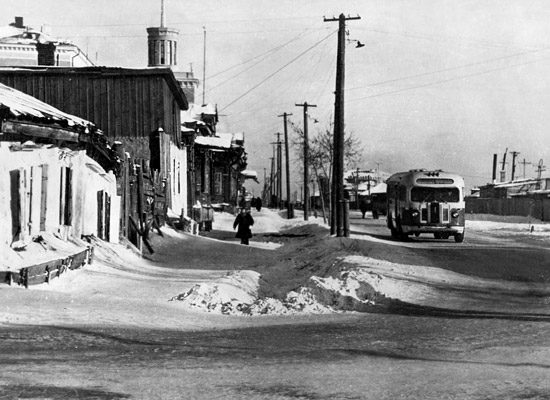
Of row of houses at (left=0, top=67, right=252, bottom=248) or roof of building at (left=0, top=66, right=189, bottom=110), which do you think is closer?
row of houses at (left=0, top=67, right=252, bottom=248)

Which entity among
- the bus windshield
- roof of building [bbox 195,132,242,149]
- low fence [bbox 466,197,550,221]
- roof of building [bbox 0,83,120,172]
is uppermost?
roof of building [bbox 195,132,242,149]

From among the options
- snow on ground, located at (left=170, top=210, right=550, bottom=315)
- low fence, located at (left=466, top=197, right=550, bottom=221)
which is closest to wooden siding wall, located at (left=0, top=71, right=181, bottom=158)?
snow on ground, located at (left=170, top=210, right=550, bottom=315)

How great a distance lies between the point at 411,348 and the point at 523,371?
1.87 meters

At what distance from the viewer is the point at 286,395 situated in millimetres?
7207

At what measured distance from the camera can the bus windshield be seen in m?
35.4

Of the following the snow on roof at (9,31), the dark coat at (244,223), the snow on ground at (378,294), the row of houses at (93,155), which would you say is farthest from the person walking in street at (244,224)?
the snow on roof at (9,31)

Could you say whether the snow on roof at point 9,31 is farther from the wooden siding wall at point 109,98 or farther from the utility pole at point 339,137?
the utility pole at point 339,137

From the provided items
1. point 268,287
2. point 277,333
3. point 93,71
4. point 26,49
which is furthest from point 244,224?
point 26,49

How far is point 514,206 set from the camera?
246ft

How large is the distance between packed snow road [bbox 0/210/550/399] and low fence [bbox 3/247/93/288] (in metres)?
0.18

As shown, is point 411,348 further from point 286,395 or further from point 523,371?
point 286,395

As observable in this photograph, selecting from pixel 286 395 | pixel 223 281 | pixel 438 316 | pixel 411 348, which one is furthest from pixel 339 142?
pixel 286 395

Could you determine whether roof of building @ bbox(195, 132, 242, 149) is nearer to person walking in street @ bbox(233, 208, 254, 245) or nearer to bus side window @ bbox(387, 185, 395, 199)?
bus side window @ bbox(387, 185, 395, 199)

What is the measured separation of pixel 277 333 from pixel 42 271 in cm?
435
